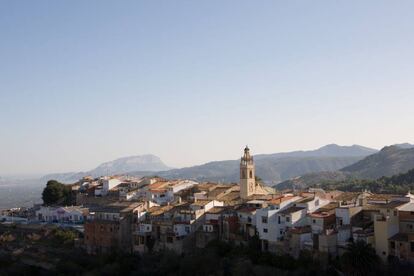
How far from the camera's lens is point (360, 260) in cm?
2520

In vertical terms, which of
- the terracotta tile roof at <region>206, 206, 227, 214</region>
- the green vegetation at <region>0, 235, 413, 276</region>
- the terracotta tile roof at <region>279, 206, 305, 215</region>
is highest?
the terracotta tile roof at <region>279, 206, 305, 215</region>

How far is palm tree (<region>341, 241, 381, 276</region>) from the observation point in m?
25.2

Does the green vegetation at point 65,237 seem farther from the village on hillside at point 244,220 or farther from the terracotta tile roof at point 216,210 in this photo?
the terracotta tile roof at point 216,210

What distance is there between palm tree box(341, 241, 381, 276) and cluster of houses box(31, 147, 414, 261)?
1.16m

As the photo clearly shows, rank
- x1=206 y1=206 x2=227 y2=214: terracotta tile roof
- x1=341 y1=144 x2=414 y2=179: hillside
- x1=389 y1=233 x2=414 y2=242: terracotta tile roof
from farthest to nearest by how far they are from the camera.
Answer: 1. x1=341 y1=144 x2=414 y2=179: hillside
2. x1=206 y1=206 x2=227 y2=214: terracotta tile roof
3. x1=389 y1=233 x2=414 y2=242: terracotta tile roof

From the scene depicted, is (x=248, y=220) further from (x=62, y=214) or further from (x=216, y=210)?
(x=62, y=214)

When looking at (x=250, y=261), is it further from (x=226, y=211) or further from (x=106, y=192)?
(x=106, y=192)

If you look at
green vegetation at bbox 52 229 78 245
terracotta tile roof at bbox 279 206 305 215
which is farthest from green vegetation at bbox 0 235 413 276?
terracotta tile roof at bbox 279 206 305 215

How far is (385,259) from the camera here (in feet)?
86.9

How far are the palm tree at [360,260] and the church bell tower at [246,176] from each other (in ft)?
51.2

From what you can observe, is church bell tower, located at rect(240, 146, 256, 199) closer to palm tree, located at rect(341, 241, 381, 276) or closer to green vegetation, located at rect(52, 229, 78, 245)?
green vegetation, located at rect(52, 229, 78, 245)

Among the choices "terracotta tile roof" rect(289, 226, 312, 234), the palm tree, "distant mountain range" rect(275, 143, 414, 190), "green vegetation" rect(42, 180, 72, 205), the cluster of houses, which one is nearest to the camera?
the palm tree

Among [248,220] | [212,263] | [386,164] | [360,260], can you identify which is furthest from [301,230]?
[386,164]

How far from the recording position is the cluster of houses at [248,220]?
2772cm
